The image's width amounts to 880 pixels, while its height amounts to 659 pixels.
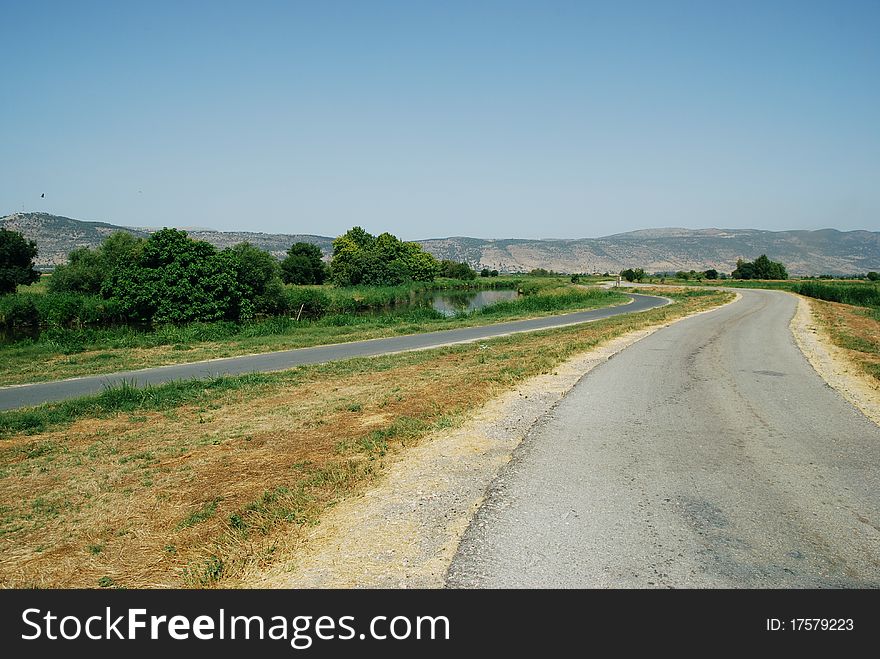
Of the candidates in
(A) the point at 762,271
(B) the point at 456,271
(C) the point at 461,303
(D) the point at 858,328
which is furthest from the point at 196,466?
(A) the point at 762,271

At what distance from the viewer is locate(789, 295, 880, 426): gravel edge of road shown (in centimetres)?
1111

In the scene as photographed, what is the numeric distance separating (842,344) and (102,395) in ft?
79.4

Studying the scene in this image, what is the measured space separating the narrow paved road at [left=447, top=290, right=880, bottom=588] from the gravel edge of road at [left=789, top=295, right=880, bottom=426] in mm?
476

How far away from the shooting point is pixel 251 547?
5.12 meters

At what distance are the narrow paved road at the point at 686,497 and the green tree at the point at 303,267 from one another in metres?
86.5

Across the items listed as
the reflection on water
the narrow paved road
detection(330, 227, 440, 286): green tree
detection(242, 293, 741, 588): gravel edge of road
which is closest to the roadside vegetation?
the reflection on water

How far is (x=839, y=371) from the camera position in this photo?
15008mm

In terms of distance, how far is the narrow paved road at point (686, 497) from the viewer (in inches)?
178

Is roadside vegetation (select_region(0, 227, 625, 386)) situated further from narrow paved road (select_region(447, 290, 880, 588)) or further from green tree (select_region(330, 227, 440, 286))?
green tree (select_region(330, 227, 440, 286))

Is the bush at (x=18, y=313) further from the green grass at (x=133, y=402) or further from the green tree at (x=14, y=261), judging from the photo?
the green tree at (x=14, y=261)

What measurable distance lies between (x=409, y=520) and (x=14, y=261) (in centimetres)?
7525
